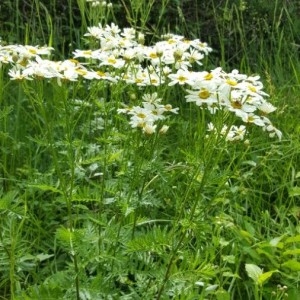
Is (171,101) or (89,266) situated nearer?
(89,266)

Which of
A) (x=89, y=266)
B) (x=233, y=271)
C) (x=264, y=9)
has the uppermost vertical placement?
(x=264, y=9)

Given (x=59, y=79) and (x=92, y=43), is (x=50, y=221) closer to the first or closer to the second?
(x=92, y=43)

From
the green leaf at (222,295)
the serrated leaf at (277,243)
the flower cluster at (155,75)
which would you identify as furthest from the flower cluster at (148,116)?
the serrated leaf at (277,243)

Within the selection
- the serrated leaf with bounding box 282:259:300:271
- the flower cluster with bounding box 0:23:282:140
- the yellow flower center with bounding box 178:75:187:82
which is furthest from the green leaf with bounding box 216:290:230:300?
the yellow flower center with bounding box 178:75:187:82

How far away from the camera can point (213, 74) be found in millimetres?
1321

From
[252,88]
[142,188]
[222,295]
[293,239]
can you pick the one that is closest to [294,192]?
[293,239]

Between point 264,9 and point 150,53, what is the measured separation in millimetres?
2187

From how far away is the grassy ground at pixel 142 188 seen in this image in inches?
53.9

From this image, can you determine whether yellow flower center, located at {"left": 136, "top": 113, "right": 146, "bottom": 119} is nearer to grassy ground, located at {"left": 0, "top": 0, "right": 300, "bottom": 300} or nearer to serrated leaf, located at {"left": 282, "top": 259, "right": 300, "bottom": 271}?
grassy ground, located at {"left": 0, "top": 0, "right": 300, "bottom": 300}

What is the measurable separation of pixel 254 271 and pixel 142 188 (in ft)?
1.17

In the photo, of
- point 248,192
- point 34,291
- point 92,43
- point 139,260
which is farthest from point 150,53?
point 248,192

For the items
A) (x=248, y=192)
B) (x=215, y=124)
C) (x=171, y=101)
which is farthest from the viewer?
(x=171, y=101)

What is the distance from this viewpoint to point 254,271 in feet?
5.44

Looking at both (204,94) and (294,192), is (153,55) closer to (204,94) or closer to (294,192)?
(204,94)
